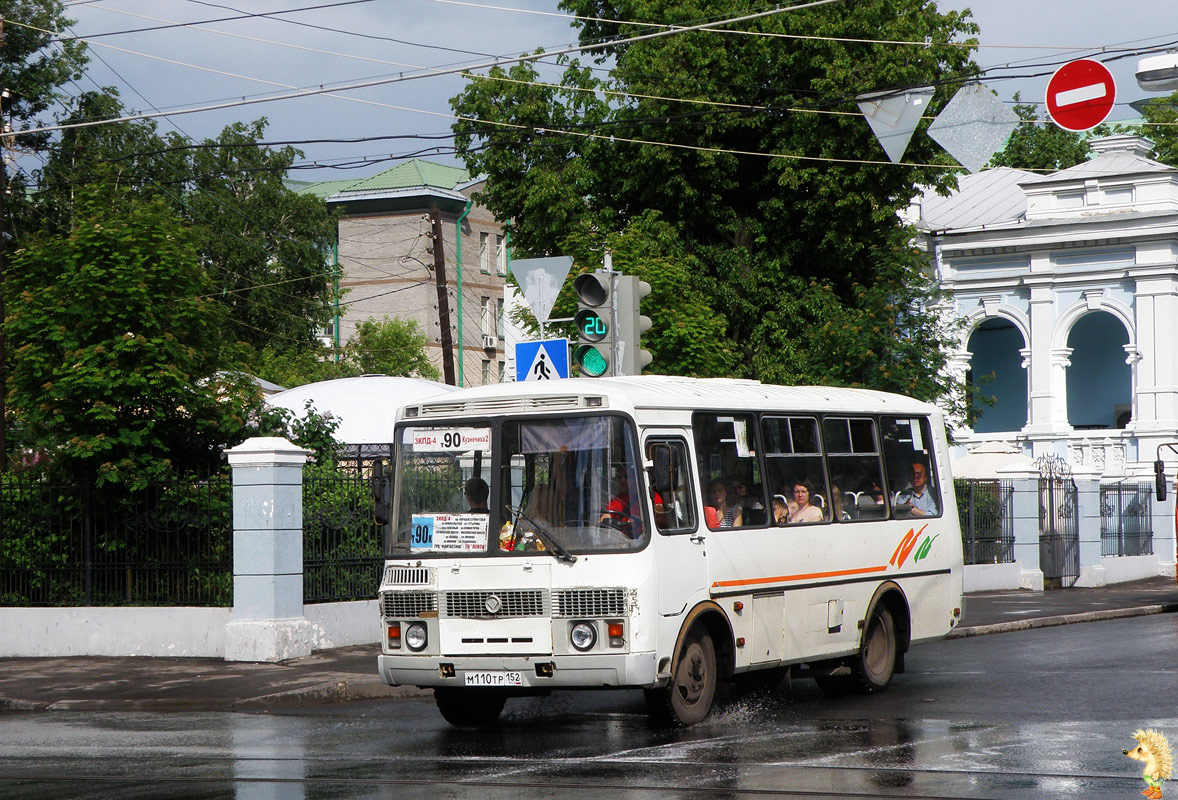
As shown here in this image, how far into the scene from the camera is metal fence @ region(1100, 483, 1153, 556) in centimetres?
3250

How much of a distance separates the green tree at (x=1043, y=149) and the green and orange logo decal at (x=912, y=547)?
48.5 meters

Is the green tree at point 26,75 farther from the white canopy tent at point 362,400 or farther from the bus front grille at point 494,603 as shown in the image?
the bus front grille at point 494,603

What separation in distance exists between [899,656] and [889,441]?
199 centimetres

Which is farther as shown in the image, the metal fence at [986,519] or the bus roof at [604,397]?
the metal fence at [986,519]

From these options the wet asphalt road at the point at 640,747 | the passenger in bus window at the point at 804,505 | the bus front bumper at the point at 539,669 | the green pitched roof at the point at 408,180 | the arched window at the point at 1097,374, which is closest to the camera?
the wet asphalt road at the point at 640,747

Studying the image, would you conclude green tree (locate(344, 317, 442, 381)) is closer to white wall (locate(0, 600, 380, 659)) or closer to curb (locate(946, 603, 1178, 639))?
curb (locate(946, 603, 1178, 639))

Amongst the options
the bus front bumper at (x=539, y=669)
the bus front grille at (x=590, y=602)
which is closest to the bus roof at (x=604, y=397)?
the bus front grille at (x=590, y=602)

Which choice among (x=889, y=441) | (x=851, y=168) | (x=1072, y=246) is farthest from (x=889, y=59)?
(x=889, y=441)

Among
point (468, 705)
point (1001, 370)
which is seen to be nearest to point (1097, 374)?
point (1001, 370)

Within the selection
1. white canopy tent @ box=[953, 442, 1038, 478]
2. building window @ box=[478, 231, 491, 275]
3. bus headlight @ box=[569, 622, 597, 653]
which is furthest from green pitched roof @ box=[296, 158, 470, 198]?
bus headlight @ box=[569, 622, 597, 653]

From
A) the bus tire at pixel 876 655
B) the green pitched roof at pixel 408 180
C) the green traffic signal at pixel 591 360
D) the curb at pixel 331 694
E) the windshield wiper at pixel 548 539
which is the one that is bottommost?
the curb at pixel 331 694

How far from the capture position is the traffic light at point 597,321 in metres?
15.3

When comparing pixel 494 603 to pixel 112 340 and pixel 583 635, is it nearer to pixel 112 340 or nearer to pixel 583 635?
pixel 583 635

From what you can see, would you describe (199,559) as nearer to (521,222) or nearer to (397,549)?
(397,549)
